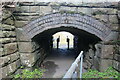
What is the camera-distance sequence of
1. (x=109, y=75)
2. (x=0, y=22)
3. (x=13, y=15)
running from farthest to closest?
(x=13, y=15) → (x=109, y=75) → (x=0, y=22)

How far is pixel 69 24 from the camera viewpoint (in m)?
3.96

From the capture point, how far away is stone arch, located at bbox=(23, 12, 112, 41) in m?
3.86

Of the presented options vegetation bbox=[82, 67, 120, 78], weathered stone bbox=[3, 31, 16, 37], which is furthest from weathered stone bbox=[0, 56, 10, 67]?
vegetation bbox=[82, 67, 120, 78]

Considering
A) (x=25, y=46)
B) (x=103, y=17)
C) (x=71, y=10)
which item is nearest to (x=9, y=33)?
(x=25, y=46)

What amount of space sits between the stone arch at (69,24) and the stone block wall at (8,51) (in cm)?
59

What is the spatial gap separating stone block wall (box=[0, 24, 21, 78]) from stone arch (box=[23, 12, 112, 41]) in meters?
0.59

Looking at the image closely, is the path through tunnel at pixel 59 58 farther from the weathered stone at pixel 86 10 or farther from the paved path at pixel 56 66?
the weathered stone at pixel 86 10

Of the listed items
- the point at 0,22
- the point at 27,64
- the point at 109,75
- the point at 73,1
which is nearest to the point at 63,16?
the point at 73,1

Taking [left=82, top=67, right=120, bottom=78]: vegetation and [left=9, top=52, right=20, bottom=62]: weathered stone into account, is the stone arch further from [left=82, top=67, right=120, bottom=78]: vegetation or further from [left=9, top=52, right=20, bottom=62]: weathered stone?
[left=82, top=67, right=120, bottom=78]: vegetation

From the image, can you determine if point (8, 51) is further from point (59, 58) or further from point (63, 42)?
point (63, 42)

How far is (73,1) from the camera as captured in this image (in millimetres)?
3943

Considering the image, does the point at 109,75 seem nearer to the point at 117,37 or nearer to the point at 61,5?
the point at 117,37

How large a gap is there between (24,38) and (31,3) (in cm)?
142

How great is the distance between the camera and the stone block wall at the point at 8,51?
10.3 ft
